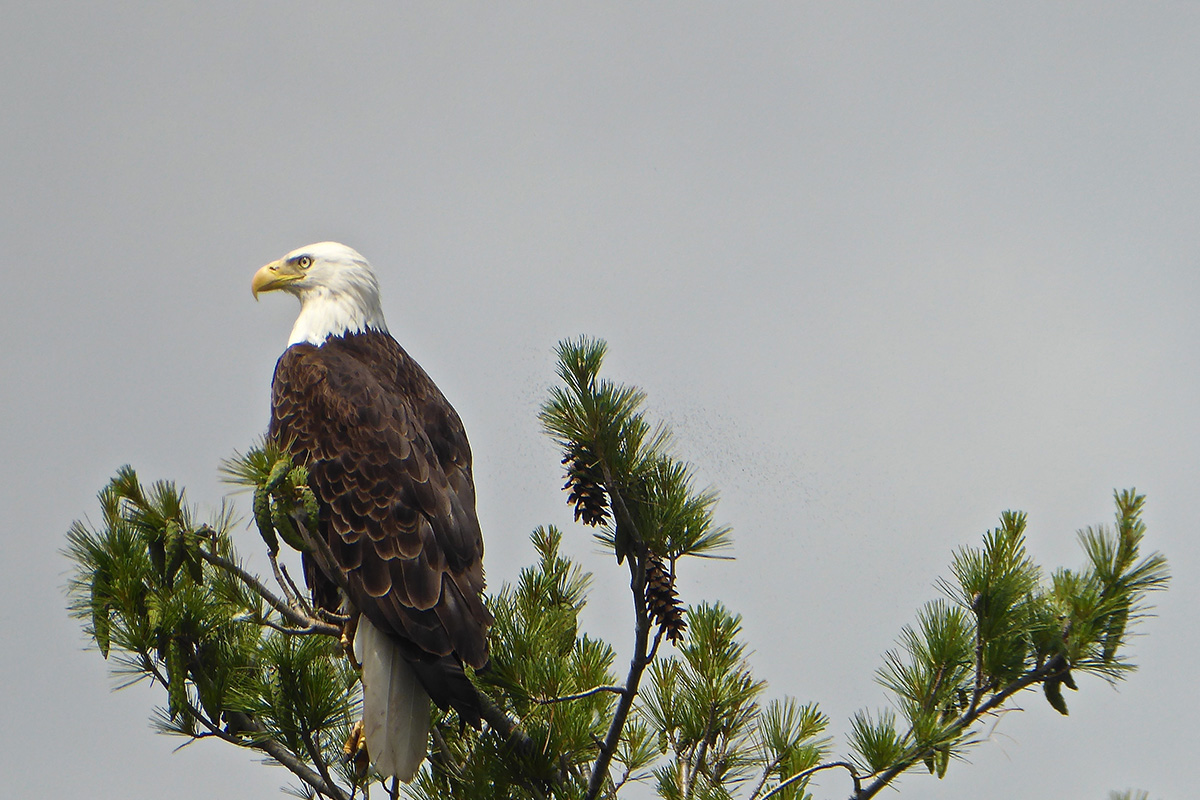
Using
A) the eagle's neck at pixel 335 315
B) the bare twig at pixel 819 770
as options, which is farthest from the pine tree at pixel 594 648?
the eagle's neck at pixel 335 315

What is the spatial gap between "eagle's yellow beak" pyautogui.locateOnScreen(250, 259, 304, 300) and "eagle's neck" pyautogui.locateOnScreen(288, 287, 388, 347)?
0.32 ft

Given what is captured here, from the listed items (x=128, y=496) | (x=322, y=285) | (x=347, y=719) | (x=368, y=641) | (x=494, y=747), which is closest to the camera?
(x=128, y=496)

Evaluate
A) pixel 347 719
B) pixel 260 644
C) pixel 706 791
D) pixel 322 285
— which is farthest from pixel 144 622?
pixel 322 285

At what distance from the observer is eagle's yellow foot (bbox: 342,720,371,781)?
321 cm

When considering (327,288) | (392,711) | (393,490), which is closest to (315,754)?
(392,711)

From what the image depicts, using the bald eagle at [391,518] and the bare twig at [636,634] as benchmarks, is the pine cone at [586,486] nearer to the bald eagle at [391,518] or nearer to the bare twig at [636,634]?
the bare twig at [636,634]

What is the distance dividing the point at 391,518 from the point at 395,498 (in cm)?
8

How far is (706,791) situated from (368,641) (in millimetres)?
1185

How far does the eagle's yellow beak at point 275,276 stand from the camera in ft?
16.3

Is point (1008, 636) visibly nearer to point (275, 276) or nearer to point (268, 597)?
point (268, 597)

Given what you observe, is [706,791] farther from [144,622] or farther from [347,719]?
[144,622]

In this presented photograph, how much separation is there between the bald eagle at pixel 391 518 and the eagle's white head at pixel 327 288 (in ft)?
0.16

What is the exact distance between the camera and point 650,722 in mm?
3092

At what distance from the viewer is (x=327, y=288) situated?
4.90m
